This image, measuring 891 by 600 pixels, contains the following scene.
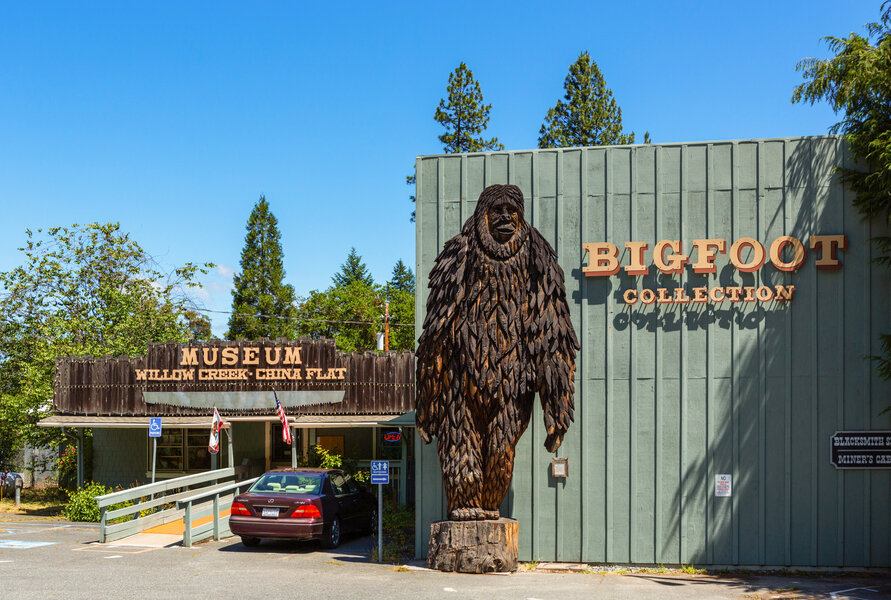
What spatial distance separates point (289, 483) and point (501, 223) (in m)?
6.49

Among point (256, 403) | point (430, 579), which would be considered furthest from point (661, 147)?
point (256, 403)

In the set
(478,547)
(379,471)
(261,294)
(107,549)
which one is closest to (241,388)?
(107,549)

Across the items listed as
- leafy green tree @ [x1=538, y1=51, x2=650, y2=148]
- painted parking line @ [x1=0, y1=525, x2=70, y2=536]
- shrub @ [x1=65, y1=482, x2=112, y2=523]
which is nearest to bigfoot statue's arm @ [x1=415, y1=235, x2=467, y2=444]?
painted parking line @ [x1=0, y1=525, x2=70, y2=536]

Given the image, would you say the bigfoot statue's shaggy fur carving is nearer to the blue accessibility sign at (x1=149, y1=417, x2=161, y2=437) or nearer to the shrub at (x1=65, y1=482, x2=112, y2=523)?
the blue accessibility sign at (x1=149, y1=417, x2=161, y2=437)

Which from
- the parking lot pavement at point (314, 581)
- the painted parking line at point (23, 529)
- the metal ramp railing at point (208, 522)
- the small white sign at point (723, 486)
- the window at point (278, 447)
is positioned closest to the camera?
the parking lot pavement at point (314, 581)

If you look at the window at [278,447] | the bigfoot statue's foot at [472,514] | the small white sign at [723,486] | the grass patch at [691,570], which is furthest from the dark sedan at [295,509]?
the window at [278,447]

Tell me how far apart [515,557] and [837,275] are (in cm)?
662

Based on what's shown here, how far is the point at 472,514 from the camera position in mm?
12703

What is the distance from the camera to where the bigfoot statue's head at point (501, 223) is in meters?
12.8

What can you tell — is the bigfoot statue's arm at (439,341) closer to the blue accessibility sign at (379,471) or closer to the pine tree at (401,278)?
the blue accessibility sign at (379,471)

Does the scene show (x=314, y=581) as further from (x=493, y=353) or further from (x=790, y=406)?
(x=790, y=406)

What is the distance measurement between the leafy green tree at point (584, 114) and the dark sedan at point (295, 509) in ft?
91.2

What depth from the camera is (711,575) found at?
42.1 feet

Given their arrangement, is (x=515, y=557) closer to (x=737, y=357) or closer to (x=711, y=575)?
(x=711, y=575)
